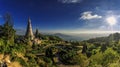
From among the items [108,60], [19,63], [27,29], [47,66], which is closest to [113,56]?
[108,60]

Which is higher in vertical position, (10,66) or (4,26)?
(4,26)

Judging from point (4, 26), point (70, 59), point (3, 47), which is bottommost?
point (70, 59)

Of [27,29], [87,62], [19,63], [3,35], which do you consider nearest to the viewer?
[19,63]

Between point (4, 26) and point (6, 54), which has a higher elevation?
point (4, 26)

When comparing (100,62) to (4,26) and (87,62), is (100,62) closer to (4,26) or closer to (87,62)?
(87,62)

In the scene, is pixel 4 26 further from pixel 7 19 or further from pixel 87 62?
pixel 87 62

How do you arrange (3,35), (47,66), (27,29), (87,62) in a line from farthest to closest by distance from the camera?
(27,29) → (3,35) → (87,62) → (47,66)

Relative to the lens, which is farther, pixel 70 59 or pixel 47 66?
pixel 70 59

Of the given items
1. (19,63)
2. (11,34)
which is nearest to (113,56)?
(19,63)

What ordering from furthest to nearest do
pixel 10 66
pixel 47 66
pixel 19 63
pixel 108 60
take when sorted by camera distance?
pixel 47 66 → pixel 108 60 → pixel 19 63 → pixel 10 66
